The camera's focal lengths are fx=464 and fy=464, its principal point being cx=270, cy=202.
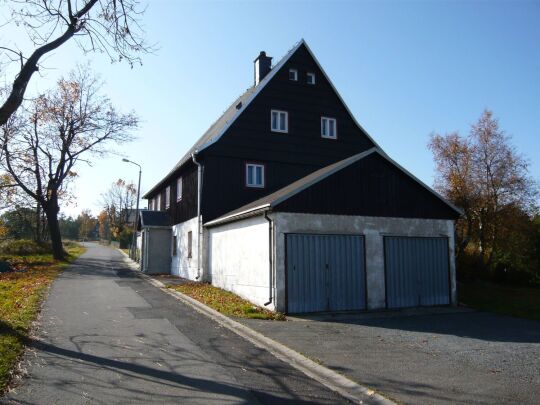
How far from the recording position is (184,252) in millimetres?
23734

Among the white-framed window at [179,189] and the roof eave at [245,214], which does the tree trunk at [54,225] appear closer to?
the white-framed window at [179,189]

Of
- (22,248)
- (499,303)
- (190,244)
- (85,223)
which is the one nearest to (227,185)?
(190,244)

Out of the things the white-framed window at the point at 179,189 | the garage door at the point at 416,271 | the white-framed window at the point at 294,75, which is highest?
the white-framed window at the point at 294,75

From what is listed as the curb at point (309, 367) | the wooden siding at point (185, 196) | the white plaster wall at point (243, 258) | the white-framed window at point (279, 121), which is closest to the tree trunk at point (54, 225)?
the wooden siding at point (185, 196)

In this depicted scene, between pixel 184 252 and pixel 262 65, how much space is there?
10.8 meters

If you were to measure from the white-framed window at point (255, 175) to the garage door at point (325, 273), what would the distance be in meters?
7.42

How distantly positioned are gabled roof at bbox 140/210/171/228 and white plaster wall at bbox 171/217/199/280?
968 mm

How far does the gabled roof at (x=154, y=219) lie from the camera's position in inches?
1065

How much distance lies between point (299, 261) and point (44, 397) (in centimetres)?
851

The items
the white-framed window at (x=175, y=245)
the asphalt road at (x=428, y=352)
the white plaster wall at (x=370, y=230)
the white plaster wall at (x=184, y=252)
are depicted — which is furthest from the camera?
the white-framed window at (x=175, y=245)

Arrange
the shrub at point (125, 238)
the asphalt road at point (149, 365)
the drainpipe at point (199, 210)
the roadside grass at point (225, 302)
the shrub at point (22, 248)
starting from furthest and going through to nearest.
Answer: the shrub at point (125, 238) → the shrub at point (22, 248) → the drainpipe at point (199, 210) → the roadside grass at point (225, 302) → the asphalt road at point (149, 365)

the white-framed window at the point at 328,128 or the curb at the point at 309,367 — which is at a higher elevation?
the white-framed window at the point at 328,128

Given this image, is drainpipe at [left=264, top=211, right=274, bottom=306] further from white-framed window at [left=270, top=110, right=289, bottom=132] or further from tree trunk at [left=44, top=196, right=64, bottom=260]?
tree trunk at [left=44, top=196, right=64, bottom=260]

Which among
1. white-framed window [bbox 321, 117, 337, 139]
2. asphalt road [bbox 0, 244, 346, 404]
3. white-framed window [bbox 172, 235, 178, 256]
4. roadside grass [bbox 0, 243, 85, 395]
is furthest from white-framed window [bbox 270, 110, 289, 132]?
roadside grass [bbox 0, 243, 85, 395]
